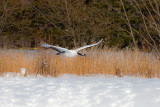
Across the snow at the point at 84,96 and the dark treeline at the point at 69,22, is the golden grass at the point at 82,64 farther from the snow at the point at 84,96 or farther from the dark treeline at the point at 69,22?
the dark treeline at the point at 69,22

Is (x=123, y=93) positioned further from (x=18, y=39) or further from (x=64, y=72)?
(x=18, y=39)

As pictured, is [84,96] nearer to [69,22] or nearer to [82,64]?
[82,64]

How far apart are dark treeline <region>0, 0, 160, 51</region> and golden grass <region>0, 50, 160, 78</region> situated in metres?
4.21

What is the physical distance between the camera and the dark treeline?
34.9 ft

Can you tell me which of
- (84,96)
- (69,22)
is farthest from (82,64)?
(69,22)

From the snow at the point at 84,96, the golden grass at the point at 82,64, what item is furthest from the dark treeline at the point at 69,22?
the snow at the point at 84,96

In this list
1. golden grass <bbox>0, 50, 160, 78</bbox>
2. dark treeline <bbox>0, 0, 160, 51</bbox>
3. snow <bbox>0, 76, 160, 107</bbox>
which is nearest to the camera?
snow <bbox>0, 76, 160, 107</bbox>

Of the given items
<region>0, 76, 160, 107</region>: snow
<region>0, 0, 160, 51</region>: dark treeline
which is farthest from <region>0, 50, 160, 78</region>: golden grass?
<region>0, 0, 160, 51</region>: dark treeline

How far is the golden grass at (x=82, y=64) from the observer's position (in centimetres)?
586

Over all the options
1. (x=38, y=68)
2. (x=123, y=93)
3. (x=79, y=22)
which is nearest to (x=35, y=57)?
(x=38, y=68)

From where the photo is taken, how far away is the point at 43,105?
10.8 ft

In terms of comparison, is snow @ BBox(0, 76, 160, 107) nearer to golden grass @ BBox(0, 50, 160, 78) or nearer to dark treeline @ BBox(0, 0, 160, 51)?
golden grass @ BBox(0, 50, 160, 78)

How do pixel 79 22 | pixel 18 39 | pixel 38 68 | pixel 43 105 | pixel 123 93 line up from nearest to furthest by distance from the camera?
pixel 43 105, pixel 123 93, pixel 38 68, pixel 79 22, pixel 18 39

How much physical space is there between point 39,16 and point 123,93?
832 cm
